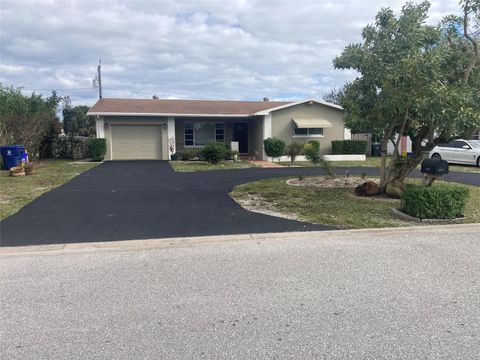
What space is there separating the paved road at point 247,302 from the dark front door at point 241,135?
20.2 meters

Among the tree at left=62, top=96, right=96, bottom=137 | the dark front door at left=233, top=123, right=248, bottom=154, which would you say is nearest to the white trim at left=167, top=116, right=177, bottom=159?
the dark front door at left=233, top=123, right=248, bottom=154

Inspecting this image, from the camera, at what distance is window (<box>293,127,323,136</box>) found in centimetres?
2353

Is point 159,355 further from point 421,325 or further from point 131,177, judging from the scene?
point 131,177

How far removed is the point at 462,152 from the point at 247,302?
63.0ft

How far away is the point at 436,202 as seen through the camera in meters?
7.34

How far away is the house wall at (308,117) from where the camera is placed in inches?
911

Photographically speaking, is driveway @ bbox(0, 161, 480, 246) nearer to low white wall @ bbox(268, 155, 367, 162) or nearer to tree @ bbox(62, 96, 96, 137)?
low white wall @ bbox(268, 155, 367, 162)

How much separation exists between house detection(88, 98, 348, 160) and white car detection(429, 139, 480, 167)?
5.64 m

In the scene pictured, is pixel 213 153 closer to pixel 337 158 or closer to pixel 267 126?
pixel 267 126

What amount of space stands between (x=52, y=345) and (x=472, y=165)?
2078 centimetres

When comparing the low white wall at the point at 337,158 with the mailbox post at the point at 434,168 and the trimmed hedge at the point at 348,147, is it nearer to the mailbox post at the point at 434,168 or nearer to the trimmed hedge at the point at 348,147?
the trimmed hedge at the point at 348,147

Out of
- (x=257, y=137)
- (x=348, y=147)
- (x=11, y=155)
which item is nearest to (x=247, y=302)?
(x=11, y=155)

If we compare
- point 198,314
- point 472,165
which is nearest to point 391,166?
point 198,314

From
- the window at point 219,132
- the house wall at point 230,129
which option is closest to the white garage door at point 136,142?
the house wall at point 230,129
